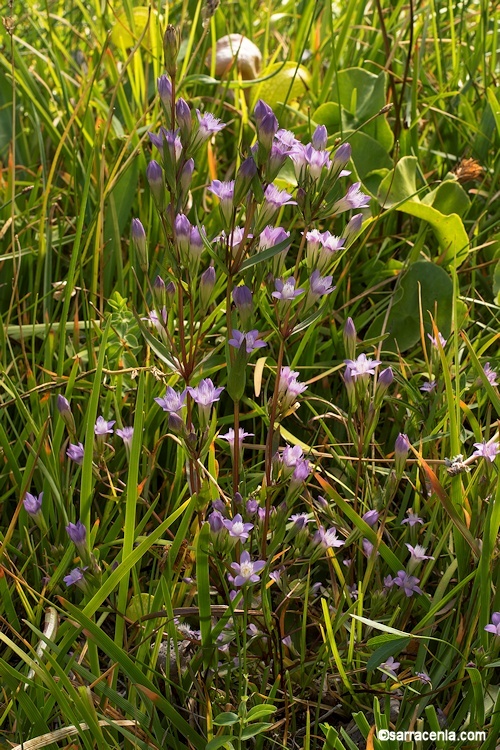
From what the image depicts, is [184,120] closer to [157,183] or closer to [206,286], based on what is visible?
[157,183]

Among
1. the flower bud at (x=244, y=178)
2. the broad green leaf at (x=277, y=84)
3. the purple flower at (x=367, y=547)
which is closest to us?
the flower bud at (x=244, y=178)

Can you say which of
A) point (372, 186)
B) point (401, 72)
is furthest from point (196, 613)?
point (401, 72)

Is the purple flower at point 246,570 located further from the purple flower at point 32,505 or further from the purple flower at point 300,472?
the purple flower at point 32,505

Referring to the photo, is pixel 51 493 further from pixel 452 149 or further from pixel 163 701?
pixel 452 149

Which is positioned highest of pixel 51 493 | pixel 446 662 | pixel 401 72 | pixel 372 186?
pixel 401 72

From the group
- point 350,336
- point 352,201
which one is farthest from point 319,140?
point 350,336

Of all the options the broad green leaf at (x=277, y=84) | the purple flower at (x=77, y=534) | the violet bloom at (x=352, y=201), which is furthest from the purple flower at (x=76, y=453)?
the broad green leaf at (x=277, y=84)

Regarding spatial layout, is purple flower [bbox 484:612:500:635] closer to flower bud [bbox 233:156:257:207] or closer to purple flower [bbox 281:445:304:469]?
purple flower [bbox 281:445:304:469]
